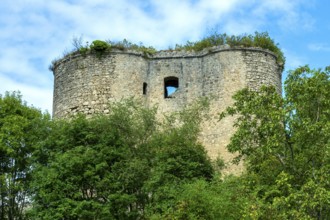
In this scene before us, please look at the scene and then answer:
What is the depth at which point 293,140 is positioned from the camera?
63.7ft

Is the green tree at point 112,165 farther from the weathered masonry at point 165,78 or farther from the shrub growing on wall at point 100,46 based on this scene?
the shrub growing on wall at point 100,46

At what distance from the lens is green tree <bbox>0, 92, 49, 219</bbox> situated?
26.8 meters

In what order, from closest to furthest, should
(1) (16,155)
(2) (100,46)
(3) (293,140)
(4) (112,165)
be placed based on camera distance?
(3) (293,140)
(4) (112,165)
(1) (16,155)
(2) (100,46)

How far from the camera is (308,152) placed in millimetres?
19297

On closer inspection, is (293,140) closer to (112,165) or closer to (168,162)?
(168,162)

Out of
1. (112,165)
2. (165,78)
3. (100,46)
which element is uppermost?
(100,46)

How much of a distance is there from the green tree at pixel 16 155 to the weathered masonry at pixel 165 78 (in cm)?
259

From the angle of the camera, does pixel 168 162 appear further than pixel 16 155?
No

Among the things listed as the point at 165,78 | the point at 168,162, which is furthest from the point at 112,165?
the point at 165,78

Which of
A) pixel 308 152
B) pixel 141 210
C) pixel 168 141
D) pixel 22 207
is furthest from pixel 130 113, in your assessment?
pixel 308 152

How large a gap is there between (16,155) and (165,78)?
7918 millimetres

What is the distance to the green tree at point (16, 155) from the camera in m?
26.8

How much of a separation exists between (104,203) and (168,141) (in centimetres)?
375

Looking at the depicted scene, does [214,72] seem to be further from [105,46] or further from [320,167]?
[320,167]
